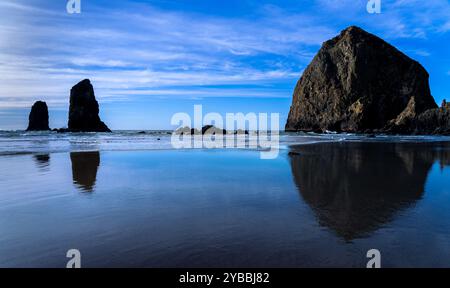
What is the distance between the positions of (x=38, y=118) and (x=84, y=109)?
80.6 feet

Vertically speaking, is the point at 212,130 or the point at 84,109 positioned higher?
the point at 84,109

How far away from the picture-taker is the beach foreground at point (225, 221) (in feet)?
13.4

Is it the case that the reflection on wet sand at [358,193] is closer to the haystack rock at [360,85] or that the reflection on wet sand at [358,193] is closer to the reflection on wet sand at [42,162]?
the reflection on wet sand at [42,162]

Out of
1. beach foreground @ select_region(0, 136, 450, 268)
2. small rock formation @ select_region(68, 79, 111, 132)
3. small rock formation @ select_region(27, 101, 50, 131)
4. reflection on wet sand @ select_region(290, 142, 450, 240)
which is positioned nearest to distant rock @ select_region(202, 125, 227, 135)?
small rock formation @ select_region(68, 79, 111, 132)

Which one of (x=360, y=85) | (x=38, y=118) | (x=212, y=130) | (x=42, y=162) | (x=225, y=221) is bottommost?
(x=225, y=221)

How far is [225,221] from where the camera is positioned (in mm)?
5586

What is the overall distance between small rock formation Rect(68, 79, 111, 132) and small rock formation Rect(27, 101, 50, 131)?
18574 millimetres

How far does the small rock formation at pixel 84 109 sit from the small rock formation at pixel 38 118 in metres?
18.6

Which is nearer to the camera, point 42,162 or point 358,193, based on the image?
point 358,193

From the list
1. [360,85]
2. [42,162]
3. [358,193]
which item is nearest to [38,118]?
[360,85]

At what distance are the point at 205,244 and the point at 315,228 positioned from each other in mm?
1853

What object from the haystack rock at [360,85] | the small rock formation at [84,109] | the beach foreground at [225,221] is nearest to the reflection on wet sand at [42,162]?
the beach foreground at [225,221]

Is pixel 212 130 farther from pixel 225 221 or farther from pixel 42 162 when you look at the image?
pixel 225 221
